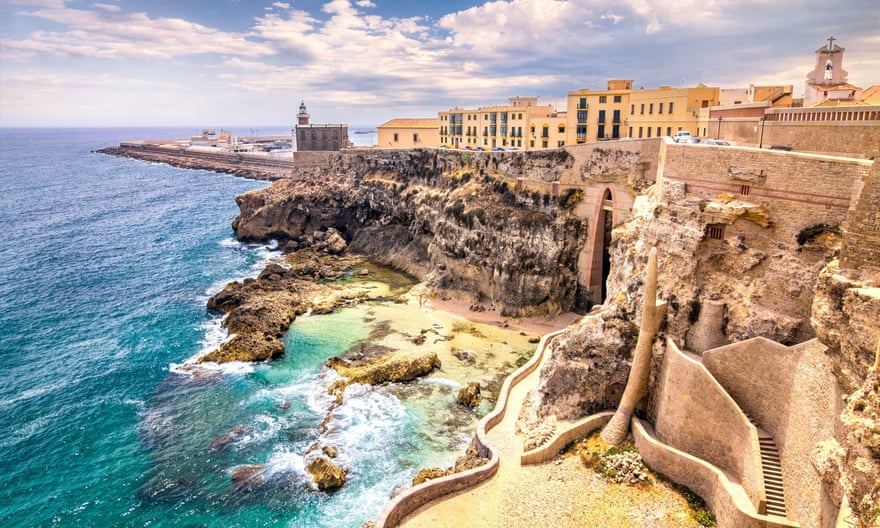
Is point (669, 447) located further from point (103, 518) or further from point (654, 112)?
point (654, 112)

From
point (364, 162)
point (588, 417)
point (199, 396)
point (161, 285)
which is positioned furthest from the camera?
point (364, 162)

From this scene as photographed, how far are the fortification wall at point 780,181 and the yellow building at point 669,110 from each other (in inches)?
813

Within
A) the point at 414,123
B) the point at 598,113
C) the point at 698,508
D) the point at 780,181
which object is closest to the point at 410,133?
the point at 414,123

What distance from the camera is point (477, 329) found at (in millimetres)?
48406

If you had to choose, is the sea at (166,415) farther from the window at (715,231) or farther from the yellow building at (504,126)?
the yellow building at (504,126)

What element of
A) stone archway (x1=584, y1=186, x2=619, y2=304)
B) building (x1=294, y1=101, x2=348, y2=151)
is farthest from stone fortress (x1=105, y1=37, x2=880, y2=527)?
building (x1=294, y1=101, x2=348, y2=151)

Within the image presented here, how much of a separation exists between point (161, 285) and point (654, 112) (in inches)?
2153

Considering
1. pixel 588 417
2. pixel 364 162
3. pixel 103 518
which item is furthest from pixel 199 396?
pixel 364 162

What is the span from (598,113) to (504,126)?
15805mm

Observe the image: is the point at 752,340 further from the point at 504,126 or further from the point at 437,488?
the point at 504,126

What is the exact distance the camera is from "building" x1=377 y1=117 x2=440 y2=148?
276 ft

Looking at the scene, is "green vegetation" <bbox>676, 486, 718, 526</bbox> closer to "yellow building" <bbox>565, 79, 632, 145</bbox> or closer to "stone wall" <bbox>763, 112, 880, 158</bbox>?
"stone wall" <bbox>763, 112, 880, 158</bbox>

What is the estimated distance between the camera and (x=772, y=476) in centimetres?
1869

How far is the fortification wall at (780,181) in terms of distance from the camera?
65.3ft
